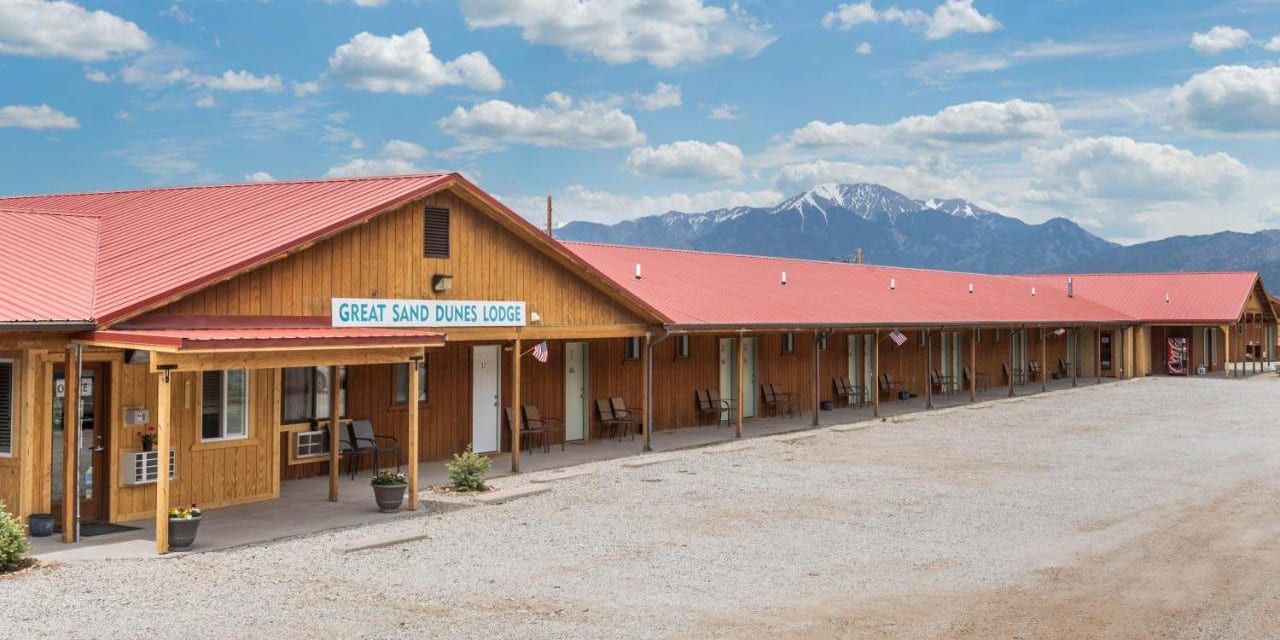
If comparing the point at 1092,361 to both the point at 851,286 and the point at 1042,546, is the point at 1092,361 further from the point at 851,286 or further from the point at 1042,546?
the point at 1042,546

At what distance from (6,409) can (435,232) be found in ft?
18.0

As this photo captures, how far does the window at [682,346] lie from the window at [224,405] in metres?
10.5

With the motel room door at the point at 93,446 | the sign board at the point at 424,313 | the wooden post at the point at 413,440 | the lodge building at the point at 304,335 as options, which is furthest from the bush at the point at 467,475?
the motel room door at the point at 93,446

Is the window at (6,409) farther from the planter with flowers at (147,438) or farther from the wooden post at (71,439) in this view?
the planter with flowers at (147,438)

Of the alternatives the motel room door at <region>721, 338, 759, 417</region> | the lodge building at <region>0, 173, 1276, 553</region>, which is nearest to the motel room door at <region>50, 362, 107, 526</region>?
the lodge building at <region>0, 173, 1276, 553</region>

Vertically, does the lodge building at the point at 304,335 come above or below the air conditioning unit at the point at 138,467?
above

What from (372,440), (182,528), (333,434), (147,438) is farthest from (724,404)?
(182,528)

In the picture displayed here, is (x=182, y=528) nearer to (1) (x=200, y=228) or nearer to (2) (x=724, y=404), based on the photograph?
(1) (x=200, y=228)

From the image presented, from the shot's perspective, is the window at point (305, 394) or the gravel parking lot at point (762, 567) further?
the window at point (305, 394)

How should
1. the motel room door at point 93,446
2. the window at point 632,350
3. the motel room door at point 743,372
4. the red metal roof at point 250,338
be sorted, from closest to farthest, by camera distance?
1. the red metal roof at point 250,338
2. the motel room door at point 93,446
3. the window at point 632,350
4. the motel room door at point 743,372

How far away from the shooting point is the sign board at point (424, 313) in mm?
13711

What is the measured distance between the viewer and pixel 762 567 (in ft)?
33.3

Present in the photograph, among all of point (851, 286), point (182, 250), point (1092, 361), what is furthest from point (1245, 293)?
point (182, 250)

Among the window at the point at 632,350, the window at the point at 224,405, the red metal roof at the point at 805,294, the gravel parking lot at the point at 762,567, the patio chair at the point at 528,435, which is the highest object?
the red metal roof at the point at 805,294
